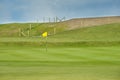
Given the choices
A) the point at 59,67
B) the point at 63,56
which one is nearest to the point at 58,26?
the point at 63,56

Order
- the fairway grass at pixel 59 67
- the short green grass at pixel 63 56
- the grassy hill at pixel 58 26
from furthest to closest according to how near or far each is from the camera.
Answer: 1. the grassy hill at pixel 58 26
2. the short green grass at pixel 63 56
3. the fairway grass at pixel 59 67

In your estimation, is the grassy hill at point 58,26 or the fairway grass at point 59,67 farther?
the grassy hill at point 58,26

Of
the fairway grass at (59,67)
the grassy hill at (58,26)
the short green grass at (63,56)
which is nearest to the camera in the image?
the fairway grass at (59,67)

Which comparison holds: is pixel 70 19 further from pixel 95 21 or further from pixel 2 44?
pixel 2 44

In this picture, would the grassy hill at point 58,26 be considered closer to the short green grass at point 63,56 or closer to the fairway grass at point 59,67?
the short green grass at point 63,56

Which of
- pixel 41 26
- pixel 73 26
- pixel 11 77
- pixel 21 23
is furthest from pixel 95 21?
pixel 11 77

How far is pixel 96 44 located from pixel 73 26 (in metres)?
46.8

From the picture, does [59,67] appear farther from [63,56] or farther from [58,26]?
[58,26]

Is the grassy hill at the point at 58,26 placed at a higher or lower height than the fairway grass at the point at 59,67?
higher

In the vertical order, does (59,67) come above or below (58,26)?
below

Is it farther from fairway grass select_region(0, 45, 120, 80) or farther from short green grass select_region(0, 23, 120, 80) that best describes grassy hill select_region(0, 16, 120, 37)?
fairway grass select_region(0, 45, 120, 80)

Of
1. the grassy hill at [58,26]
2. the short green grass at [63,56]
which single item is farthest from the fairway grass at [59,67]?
the grassy hill at [58,26]

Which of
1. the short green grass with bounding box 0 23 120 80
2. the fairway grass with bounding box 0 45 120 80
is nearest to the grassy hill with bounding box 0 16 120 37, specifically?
the short green grass with bounding box 0 23 120 80

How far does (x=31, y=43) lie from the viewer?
57.5m
